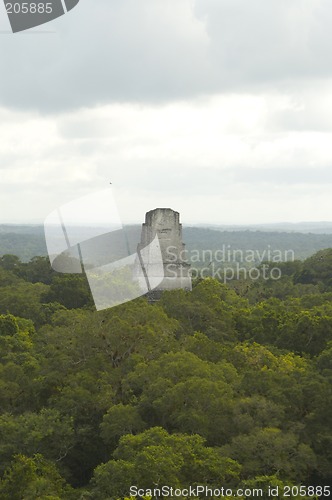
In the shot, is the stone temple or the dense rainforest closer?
the dense rainforest

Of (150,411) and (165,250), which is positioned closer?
(150,411)

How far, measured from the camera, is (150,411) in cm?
1728

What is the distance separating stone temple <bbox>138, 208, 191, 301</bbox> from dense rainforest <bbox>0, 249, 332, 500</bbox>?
5572mm

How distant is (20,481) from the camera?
14.5m

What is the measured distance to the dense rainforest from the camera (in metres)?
14.4

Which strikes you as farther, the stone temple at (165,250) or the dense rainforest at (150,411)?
the stone temple at (165,250)

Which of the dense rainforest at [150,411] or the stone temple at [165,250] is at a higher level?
the stone temple at [165,250]

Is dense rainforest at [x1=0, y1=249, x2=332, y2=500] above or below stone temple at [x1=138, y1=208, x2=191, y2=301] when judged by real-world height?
below

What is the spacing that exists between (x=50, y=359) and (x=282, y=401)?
258 inches

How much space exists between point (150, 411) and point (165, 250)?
12.6 meters

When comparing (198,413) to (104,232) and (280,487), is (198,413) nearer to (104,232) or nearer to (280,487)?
(280,487)

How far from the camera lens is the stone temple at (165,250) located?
29219 mm

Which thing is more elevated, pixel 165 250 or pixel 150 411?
pixel 165 250

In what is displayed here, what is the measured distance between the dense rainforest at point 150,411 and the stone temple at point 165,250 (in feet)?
18.3
